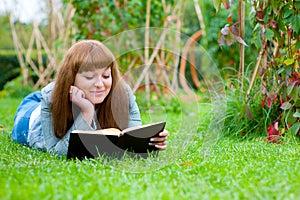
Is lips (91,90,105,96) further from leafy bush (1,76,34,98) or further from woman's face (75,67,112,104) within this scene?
leafy bush (1,76,34,98)

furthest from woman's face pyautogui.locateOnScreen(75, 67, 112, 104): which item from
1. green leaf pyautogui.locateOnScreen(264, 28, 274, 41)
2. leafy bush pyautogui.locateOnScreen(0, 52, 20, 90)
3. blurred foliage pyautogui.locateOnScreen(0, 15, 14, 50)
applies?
blurred foliage pyautogui.locateOnScreen(0, 15, 14, 50)

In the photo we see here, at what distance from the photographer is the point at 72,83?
6.79 ft

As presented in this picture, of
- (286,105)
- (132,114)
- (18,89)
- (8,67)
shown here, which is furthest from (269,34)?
(8,67)

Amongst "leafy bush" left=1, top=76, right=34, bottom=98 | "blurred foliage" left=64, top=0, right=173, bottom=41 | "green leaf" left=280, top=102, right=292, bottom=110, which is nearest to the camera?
"green leaf" left=280, top=102, right=292, bottom=110

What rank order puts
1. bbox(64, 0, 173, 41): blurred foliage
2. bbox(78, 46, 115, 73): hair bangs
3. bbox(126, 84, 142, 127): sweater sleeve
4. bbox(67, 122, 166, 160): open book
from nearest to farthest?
bbox(67, 122, 166, 160): open book → bbox(78, 46, 115, 73): hair bangs → bbox(126, 84, 142, 127): sweater sleeve → bbox(64, 0, 173, 41): blurred foliage

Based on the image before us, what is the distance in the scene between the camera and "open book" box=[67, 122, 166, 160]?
1.83 m

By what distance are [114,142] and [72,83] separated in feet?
1.27

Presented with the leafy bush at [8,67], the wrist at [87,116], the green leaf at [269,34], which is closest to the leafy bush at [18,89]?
the leafy bush at [8,67]

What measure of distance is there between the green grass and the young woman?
0.11 meters

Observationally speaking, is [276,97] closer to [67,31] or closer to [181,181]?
[181,181]

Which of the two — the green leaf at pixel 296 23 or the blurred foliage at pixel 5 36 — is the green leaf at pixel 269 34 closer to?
the green leaf at pixel 296 23

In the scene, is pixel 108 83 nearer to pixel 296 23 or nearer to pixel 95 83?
pixel 95 83

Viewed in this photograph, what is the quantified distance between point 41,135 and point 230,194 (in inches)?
48.4

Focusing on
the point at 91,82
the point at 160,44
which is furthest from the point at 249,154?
the point at 160,44
